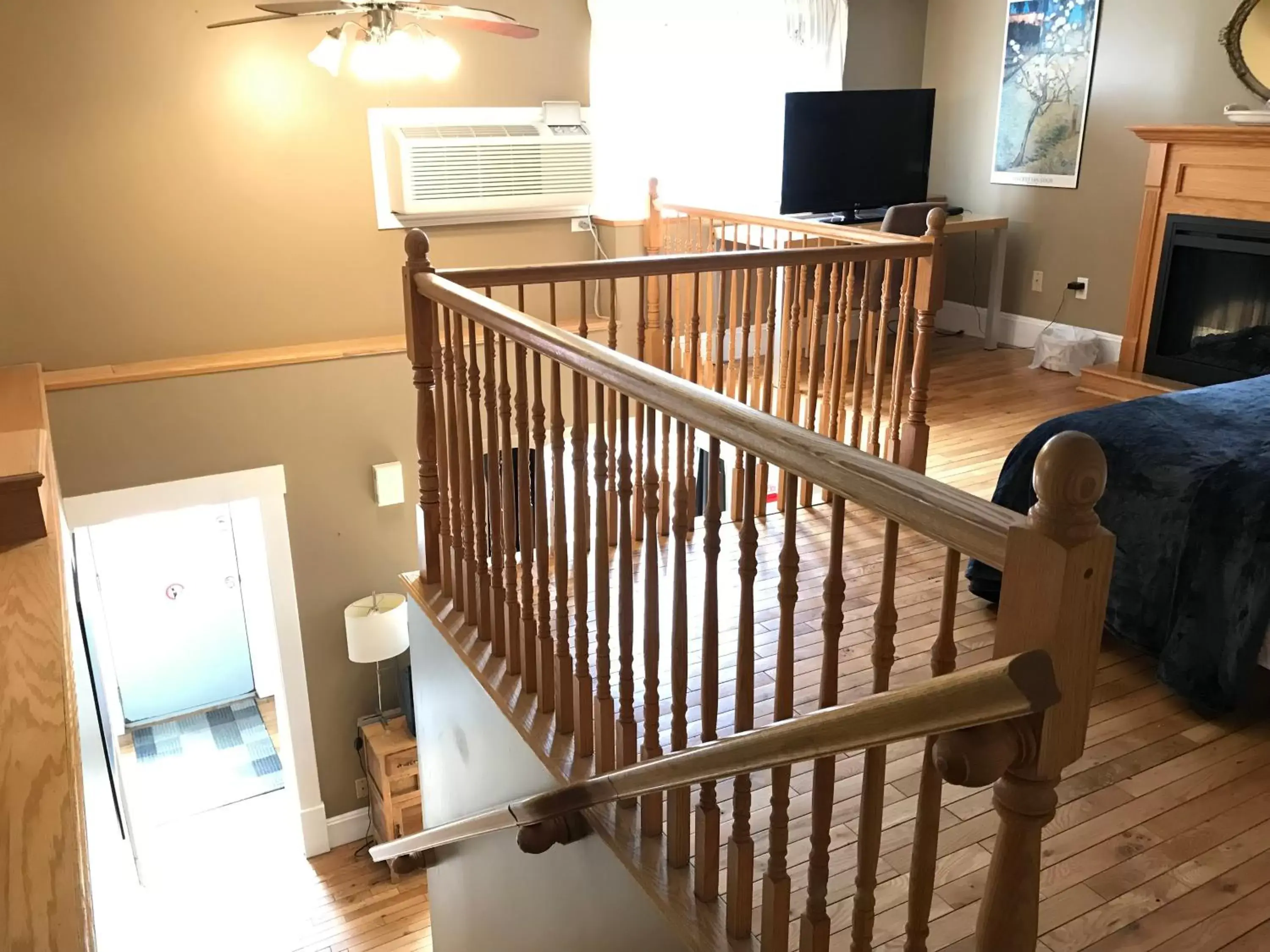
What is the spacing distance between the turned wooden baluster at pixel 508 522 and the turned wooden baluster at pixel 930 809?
4.15ft

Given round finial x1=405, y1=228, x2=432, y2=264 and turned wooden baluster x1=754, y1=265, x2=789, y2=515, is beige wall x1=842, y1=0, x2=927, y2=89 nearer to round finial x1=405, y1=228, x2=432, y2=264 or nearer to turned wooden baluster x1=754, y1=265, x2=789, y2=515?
turned wooden baluster x1=754, y1=265, x2=789, y2=515

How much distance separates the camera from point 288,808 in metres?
6.46

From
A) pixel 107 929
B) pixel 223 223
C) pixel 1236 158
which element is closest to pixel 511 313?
pixel 107 929

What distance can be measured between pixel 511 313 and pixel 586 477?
0.42 metres

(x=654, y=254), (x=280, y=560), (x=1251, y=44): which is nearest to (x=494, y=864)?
(x=280, y=560)

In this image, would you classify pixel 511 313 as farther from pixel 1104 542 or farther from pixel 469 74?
pixel 469 74

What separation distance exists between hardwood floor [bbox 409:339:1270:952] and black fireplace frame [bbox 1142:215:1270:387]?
9.20ft

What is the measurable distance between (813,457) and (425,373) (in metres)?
1.77

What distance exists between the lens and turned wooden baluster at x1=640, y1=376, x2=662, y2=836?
1.85 m

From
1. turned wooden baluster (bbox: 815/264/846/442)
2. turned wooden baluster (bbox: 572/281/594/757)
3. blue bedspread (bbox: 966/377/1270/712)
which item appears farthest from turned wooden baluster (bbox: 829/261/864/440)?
turned wooden baluster (bbox: 572/281/594/757)

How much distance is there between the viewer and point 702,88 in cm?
577

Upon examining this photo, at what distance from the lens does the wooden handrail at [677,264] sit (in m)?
2.74

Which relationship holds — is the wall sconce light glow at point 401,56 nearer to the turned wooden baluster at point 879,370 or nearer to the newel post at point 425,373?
the newel post at point 425,373

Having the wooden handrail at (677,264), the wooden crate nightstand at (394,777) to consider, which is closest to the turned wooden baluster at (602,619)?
the wooden handrail at (677,264)
